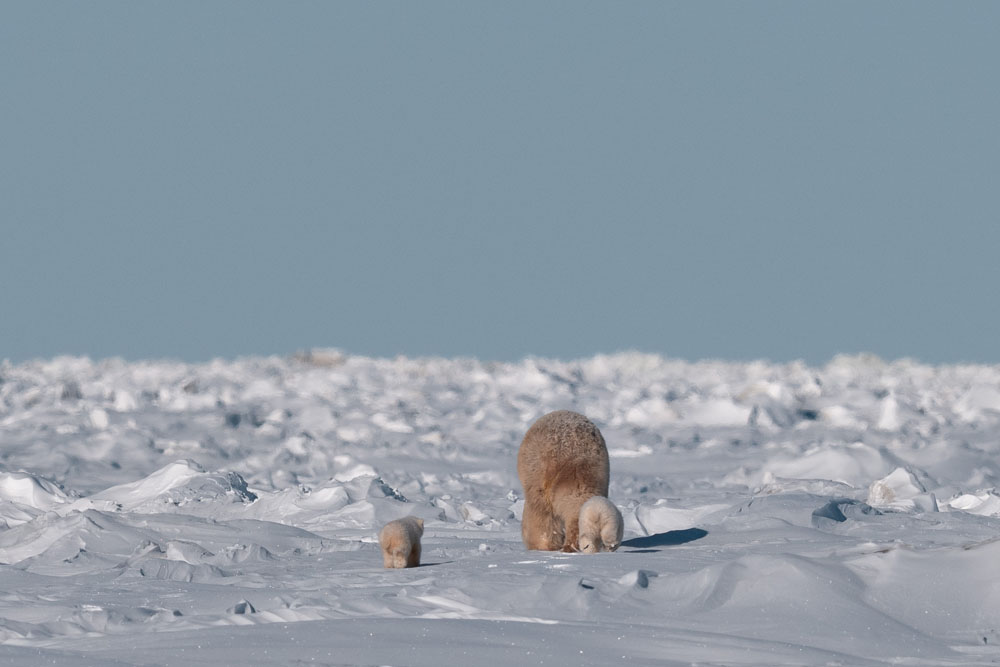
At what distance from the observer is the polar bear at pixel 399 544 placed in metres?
5.87

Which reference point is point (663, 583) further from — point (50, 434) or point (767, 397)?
point (767, 397)

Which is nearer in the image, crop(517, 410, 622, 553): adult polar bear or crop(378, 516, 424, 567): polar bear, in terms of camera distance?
crop(378, 516, 424, 567): polar bear

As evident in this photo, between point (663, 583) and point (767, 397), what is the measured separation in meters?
12.9

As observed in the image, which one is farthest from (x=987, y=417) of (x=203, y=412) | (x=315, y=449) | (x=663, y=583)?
(x=663, y=583)

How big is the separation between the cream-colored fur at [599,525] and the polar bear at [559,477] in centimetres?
16

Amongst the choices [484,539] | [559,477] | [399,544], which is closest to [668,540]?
[559,477]

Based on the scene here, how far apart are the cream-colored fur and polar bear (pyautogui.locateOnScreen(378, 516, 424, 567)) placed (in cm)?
74

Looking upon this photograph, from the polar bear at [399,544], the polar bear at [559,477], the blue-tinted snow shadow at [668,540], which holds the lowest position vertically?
the polar bear at [399,544]

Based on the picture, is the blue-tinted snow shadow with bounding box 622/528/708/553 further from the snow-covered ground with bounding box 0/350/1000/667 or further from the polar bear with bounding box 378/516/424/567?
the polar bear with bounding box 378/516/424/567

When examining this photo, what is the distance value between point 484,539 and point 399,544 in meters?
1.76

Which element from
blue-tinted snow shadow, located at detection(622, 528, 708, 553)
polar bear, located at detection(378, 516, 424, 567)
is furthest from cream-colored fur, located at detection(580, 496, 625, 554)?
polar bear, located at detection(378, 516, 424, 567)

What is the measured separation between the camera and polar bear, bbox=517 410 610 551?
6.17m

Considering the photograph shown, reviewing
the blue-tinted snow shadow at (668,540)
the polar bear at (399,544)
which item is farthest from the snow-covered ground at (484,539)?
the polar bear at (399,544)

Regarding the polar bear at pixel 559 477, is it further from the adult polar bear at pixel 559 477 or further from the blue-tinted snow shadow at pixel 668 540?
the blue-tinted snow shadow at pixel 668 540
